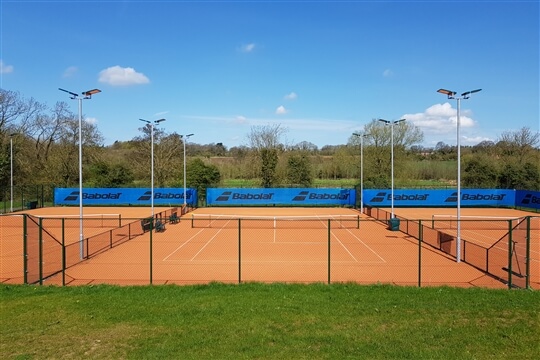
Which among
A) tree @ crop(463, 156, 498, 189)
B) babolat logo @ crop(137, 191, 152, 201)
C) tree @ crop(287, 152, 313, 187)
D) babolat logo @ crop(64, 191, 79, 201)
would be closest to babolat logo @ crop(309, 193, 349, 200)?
tree @ crop(287, 152, 313, 187)

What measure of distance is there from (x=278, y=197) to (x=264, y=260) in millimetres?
33466

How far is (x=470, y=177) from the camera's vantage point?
69.2 metres

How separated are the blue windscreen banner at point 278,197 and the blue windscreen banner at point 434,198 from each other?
10.6 feet

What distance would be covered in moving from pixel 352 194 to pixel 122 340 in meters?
46.7

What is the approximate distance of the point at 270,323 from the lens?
398 inches

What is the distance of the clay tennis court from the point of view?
17252mm

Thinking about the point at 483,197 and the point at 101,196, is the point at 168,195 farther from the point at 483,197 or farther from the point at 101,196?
the point at 483,197

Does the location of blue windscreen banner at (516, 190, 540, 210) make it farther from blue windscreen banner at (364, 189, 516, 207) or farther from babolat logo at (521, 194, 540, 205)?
blue windscreen banner at (364, 189, 516, 207)

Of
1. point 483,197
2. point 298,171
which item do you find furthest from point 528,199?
point 298,171

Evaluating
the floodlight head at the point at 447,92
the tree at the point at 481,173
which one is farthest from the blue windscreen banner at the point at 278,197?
the floodlight head at the point at 447,92

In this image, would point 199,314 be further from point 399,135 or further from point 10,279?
point 399,135

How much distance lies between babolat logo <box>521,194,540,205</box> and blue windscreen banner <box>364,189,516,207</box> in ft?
4.90

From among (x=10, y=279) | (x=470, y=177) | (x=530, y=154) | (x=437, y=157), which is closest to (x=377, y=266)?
(x=10, y=279)

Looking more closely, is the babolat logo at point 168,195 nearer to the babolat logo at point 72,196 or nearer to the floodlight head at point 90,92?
the babolat logo at point 72,196
